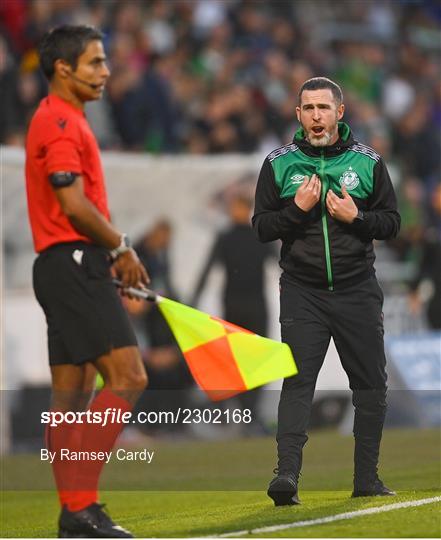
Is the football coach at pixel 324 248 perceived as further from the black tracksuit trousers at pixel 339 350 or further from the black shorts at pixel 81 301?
the black shorts at pixel 81 301

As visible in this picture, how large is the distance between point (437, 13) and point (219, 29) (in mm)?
6574

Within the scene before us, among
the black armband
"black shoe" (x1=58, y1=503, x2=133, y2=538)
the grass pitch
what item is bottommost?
the grass pitch

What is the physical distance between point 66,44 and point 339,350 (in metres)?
2.23

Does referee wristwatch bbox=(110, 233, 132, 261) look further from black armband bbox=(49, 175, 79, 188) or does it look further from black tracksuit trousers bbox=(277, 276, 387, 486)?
black tracksuit trousers bbox=(277, 276, 387, 486)

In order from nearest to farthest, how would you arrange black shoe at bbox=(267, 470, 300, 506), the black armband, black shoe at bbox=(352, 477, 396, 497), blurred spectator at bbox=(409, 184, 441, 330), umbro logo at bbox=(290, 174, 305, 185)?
the black armband, black shoe at bbox=(267, 470, 300, 506), umbro logo at bbox=(290, 174, 305, 185), black shoe at bbox=(352, 477, 396, 497), blurred spectator at bbox=(409, 184, 441, 330)

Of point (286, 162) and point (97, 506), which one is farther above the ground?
→ point (286, 162)

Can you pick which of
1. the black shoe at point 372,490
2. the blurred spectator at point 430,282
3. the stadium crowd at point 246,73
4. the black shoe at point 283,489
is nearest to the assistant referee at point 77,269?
the black shoe at point 283,489

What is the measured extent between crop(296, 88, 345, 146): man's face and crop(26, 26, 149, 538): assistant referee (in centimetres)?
133

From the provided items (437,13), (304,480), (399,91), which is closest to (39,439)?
(304,480)

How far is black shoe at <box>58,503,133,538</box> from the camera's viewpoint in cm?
606

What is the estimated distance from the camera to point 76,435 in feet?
20.5

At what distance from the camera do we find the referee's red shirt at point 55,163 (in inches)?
239

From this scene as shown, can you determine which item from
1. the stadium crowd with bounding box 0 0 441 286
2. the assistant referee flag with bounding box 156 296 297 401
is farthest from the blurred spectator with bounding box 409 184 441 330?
the assistant referee flag with bounding box 156 296 297 401

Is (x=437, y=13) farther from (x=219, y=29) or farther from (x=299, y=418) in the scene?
(x=299, y=418)
